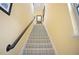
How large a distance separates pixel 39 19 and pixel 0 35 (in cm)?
57

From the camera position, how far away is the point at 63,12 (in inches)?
84.0

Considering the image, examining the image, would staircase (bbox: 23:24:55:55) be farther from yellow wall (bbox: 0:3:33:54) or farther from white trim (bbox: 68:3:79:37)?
white trim (bbox: 68:3:79:37)

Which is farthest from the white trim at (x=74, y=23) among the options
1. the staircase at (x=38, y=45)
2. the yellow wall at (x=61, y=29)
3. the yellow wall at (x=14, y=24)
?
the yellow wall at (x=14, y=24)

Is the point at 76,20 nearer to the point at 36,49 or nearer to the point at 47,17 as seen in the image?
the point at 47,17

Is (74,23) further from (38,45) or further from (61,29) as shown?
(38,45)

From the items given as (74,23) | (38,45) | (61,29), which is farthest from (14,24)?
(74,23)

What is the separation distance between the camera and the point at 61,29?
6.89 ft

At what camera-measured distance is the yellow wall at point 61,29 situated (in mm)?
2051

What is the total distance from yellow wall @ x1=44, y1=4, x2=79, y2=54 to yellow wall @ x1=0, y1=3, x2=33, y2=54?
0.28m

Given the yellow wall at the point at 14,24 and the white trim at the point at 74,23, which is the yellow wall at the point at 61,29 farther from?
the yellow wall at the point at 14,24

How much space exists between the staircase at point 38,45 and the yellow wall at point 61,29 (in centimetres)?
10

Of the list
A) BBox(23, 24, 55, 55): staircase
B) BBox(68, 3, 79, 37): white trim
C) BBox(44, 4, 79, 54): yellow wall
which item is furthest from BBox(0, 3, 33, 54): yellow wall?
BBox(68, 3, 79, 37): white trim

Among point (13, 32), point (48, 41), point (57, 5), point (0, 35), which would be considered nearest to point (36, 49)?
point (48, 41)
